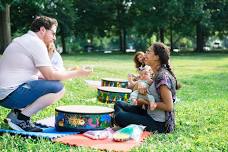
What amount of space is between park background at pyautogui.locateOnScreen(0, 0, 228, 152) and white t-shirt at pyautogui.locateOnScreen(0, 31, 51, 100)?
0.70m

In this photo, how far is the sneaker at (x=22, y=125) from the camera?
611cm

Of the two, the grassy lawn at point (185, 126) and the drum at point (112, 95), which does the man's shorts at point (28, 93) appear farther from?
the drum at point (112, 95)

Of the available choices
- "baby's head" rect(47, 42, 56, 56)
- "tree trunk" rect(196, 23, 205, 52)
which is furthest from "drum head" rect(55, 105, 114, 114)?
"tree trunk" rect(196, 23, 205, 52)

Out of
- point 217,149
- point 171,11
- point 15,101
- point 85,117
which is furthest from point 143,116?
point 171,11

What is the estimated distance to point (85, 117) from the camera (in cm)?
614

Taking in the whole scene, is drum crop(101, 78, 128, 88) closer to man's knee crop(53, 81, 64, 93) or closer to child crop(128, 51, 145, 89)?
child crop(128, 51, 145, 89)

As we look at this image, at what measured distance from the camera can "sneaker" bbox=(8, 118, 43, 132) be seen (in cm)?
611

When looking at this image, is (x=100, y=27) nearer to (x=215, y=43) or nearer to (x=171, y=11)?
(x=171, y=11)

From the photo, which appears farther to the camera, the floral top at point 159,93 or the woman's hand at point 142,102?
the woman's hand at point 142,102

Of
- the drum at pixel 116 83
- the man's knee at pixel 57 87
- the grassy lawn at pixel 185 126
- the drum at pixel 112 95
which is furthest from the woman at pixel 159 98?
the drum at pixel 116 83

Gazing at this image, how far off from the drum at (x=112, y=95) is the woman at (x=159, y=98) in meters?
1.89

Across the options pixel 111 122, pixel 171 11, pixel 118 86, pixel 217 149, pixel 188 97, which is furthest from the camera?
pixel 171 11

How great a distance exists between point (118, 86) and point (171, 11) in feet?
105

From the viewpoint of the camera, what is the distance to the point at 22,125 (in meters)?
6.14
